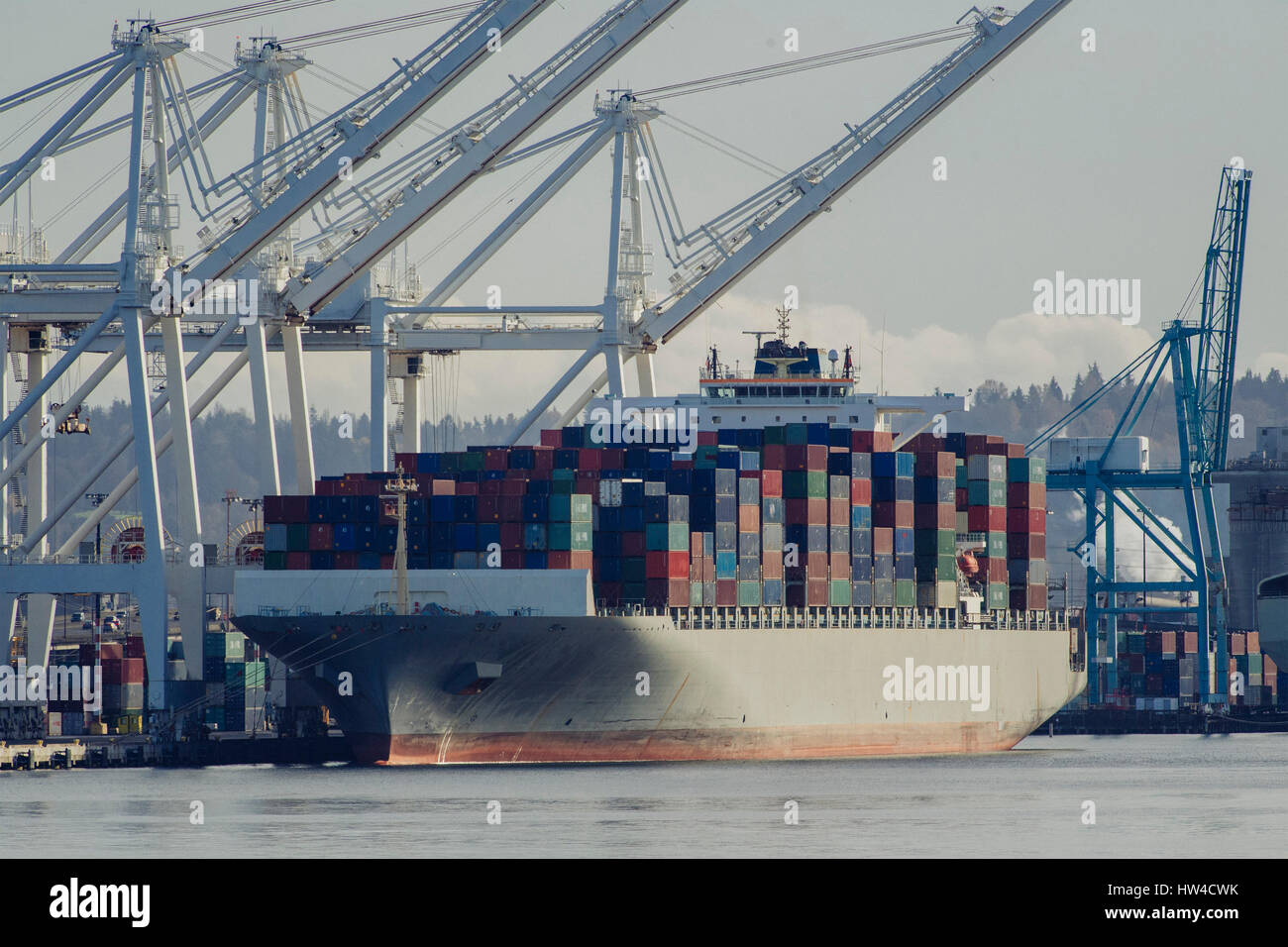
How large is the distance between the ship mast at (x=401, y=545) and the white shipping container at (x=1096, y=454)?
4140cm

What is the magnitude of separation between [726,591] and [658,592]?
263cm

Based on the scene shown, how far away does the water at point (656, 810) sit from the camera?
38.5 metres

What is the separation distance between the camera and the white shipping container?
91.4 metres

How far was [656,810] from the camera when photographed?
4450 centimetres

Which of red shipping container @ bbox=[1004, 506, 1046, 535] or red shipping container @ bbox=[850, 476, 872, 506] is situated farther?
red shipping container @ bbox=[1004, 506, 1046, 535]

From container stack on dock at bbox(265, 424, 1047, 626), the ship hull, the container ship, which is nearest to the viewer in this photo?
the ship hull

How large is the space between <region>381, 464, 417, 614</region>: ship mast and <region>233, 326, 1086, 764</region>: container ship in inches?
3.7

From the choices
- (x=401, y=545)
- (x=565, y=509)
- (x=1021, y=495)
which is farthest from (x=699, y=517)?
(x=1021, y=495)

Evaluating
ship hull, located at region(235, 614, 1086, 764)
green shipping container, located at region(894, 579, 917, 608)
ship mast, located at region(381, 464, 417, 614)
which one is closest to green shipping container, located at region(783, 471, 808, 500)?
ship hull, located at region(235, 614, 1086, 764)

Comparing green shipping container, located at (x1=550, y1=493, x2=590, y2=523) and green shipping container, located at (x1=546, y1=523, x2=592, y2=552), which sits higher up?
green shipping container, located at (x1=550, y1=493, x2=590, y2=523)

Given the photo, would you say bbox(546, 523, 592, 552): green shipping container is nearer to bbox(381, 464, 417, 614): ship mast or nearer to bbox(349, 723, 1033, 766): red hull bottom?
bbox(381, 464, 417, 614): ship mast

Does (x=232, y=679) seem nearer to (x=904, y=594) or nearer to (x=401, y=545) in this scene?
(x=401, y=545)

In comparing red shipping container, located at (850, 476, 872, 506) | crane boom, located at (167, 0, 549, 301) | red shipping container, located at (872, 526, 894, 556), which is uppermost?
crane boom, located at (167, 0, 549, 301)

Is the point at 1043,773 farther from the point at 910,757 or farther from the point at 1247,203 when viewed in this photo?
the point at 1247,203
